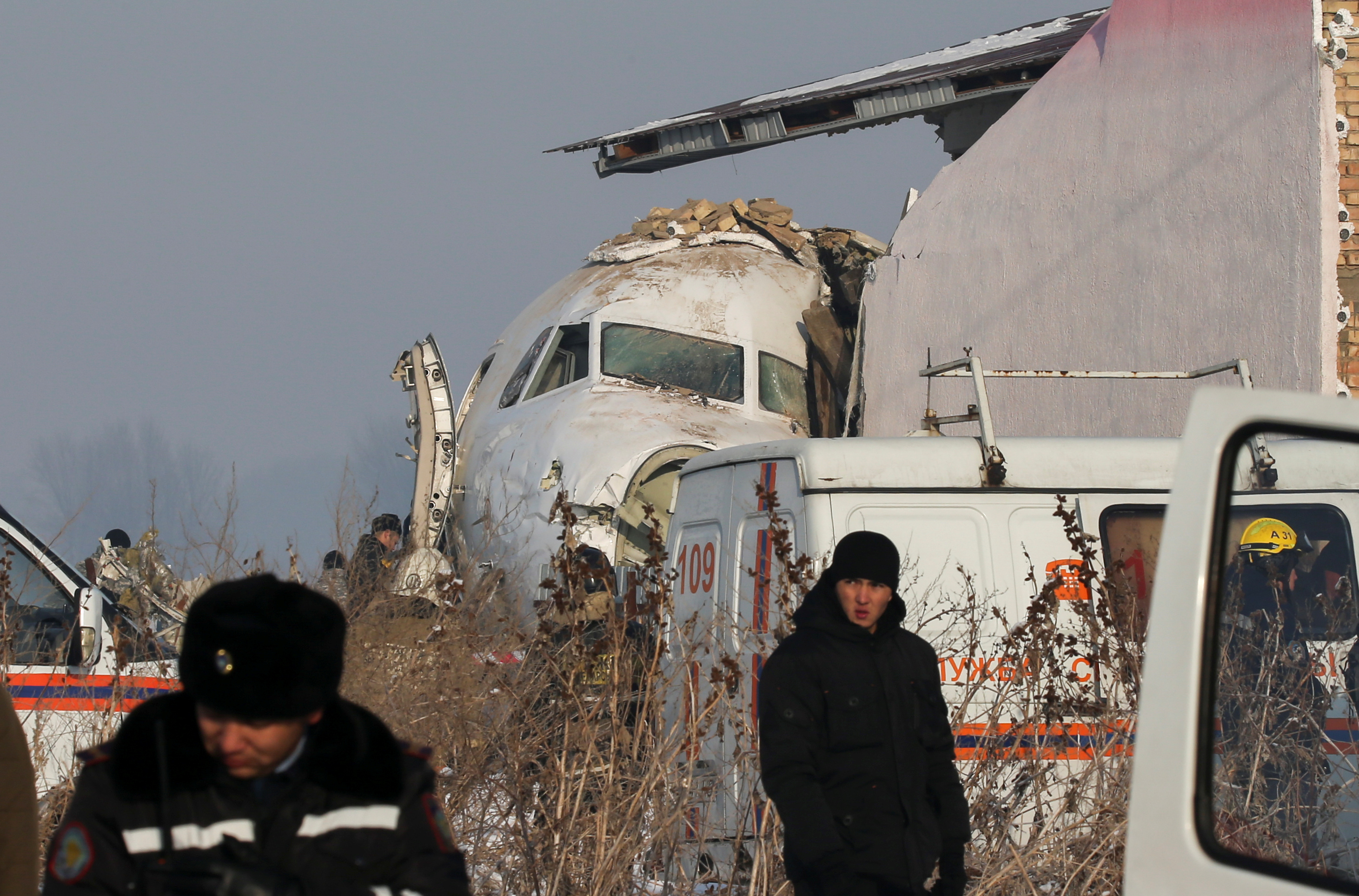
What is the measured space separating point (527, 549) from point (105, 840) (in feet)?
28.2

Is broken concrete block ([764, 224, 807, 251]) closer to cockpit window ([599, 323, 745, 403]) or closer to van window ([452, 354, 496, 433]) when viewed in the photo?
cockpit window ([599, 323, 745, 403])

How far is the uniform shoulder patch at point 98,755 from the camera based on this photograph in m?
1.91

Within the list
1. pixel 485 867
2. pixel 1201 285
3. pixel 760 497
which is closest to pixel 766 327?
pixel 1201 285

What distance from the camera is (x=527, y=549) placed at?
1045 centimetres

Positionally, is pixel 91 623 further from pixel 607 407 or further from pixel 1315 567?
pixel 607 407

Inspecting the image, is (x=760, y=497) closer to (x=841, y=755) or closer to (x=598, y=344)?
(x=841, y=755)

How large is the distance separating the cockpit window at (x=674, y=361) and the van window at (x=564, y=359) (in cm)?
25

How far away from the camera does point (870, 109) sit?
46.6ft

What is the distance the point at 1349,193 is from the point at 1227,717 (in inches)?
247

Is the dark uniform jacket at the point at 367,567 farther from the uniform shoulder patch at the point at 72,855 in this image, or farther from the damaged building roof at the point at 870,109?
the damaged building roof at the point at 870,109

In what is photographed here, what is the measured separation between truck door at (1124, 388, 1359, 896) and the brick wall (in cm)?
556

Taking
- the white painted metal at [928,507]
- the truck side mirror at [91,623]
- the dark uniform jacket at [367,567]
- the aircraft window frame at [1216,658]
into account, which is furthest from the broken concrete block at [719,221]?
the aircraft window frame at [1216,658]

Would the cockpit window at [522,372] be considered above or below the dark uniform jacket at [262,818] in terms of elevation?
above

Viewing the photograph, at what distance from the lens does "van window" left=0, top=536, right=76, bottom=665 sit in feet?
19.6
